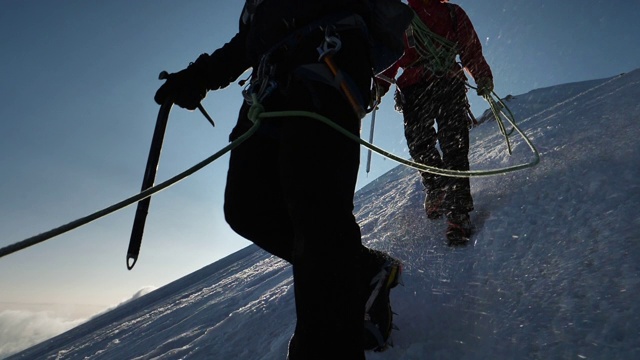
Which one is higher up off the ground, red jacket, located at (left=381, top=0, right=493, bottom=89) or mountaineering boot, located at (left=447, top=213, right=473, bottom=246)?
red jacket, located at (left=381, top=0, right=493, bottom=89)

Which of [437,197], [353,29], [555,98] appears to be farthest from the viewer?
[555,98]

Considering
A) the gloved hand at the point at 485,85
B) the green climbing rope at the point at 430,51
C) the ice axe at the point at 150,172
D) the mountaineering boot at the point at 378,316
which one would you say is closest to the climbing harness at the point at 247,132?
the ice axe at the point at 150,172

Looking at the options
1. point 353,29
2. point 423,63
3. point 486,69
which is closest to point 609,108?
point 486,69

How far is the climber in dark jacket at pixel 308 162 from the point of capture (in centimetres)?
99

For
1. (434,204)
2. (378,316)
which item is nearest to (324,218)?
(378,316)

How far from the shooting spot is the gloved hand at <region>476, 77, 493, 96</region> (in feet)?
10.1

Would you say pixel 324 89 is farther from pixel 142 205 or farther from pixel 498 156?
pixel 498 156

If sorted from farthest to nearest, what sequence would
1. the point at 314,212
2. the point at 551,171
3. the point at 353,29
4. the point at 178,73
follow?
the point at 551,171, the point at 178,73, the point at 353,29, the point at 314,212

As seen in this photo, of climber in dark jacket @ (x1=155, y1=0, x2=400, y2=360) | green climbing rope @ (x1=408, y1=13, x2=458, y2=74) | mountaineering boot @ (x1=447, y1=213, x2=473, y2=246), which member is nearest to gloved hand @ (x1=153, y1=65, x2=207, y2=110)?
climber in dark jacket @ (x1=155, y1=0, x2=400, y2=360)

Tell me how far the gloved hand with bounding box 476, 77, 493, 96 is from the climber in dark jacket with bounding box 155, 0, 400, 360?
1.95 metres

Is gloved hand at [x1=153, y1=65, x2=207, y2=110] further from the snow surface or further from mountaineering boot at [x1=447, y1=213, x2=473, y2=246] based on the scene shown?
mountaineering boot at [x1=447, y1=213, x2=473, y2=246]

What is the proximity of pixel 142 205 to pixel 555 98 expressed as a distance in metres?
16.1

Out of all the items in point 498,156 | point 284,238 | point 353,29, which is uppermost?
point 353,29

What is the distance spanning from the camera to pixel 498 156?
380cm
